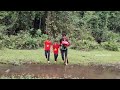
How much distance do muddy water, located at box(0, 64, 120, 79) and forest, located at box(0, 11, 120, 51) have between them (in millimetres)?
6879

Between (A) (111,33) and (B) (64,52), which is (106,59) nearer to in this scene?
(B) (64,52)

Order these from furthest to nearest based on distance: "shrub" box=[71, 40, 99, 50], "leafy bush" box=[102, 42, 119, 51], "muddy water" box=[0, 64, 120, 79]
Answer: "leafy bush" box=[102, 42, 119, 51] → "shrub" box=[71, 40, 99, 50] → "muddy water" box=[0, 64, 120, 79]

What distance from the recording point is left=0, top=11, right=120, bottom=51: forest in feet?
71.4

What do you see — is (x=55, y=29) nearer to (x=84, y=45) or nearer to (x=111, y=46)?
(x=84, y=45)

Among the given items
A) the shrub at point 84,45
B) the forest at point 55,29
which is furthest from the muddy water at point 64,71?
the forest at point 55,29

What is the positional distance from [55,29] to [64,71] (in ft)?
34.7

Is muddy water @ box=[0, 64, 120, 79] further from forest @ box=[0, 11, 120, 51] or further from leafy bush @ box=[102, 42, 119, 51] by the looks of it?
leafy bush @ box=[102, 42, 119, 51]

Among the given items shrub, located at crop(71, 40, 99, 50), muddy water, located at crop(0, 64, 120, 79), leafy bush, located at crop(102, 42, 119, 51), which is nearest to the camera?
muddy water, located at crop(0, 64, 120, 79)

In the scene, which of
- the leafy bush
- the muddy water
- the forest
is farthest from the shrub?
the muddy water

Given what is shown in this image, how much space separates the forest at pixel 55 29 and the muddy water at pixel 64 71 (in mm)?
6879

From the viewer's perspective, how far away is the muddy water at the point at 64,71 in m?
12.5

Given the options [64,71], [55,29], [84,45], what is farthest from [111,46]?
[64,71]

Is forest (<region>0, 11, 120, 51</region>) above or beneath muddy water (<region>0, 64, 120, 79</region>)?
above
